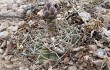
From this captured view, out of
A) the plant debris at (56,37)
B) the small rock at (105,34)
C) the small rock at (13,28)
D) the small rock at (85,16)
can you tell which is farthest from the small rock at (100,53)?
the small rock at (13,28)

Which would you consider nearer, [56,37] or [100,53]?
[100,53]

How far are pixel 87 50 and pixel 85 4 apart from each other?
67 centimetres

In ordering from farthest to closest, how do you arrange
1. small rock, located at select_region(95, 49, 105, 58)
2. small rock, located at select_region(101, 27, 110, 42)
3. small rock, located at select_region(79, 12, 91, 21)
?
small rock, located at select_region(79, 12, 91, 21)
small rock, located at select_region(101, 27, 110, 42)
small rock, located at select_region(95, 49, 105, 58)

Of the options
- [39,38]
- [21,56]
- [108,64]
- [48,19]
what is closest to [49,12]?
[48,19]

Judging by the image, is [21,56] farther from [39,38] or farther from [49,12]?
[49,12]

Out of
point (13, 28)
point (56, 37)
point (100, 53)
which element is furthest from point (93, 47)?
point (13, 28)

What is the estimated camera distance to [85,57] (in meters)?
2.28

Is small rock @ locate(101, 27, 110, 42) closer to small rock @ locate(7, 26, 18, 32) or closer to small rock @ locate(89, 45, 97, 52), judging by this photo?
small rock @ locate(89, 45, 97, 52)

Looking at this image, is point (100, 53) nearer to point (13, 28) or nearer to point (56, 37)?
point (56, 37)

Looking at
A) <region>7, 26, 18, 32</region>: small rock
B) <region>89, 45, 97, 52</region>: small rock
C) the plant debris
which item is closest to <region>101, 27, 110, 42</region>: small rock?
the plant debris

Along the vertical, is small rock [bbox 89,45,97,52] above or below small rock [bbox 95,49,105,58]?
above

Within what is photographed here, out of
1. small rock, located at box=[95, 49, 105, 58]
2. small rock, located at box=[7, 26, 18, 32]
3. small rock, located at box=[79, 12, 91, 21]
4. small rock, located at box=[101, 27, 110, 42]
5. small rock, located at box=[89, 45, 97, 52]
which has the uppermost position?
small rock, located at box=[79, 12, 91, 21]

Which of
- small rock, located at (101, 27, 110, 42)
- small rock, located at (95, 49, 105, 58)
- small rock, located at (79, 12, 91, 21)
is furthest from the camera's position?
small rock, located at (79, 12, 91, 21)

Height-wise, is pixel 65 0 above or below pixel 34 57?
above
